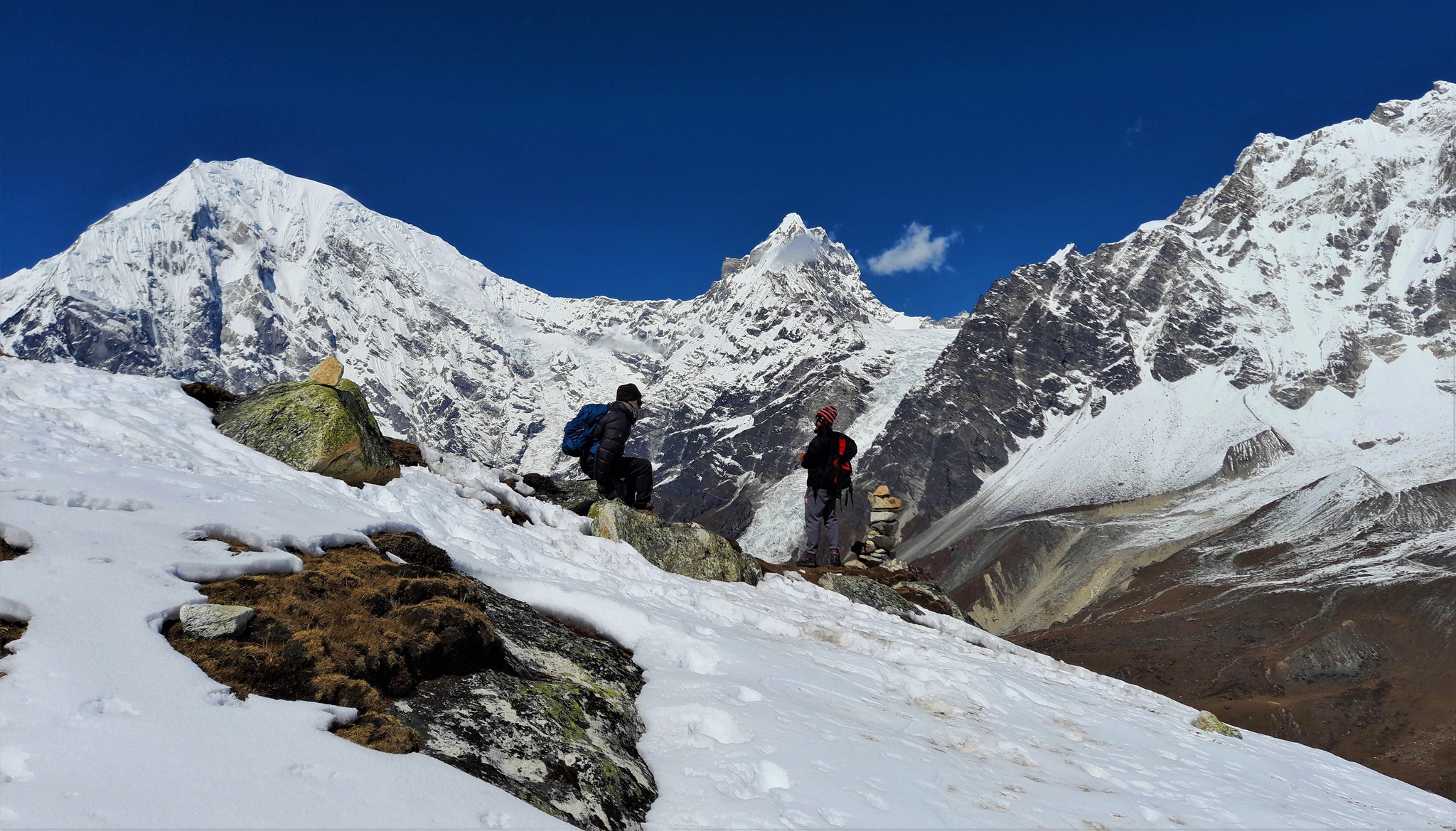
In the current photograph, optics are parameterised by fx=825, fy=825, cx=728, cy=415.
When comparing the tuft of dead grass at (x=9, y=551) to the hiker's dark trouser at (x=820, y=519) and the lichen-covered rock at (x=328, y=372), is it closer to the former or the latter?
the lichen-covered rock at (x=328, y=372)

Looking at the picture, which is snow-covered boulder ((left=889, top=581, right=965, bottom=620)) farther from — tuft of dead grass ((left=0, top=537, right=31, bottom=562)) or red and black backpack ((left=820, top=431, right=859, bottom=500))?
tuft of dead grass ((left=0, top=537, right=31, bottom=562))

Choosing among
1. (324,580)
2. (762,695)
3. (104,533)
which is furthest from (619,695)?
(104,533)

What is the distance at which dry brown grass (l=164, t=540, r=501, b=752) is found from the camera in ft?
17.9

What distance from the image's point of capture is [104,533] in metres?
6.96

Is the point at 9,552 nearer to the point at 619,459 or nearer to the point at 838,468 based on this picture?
the point at 619,459

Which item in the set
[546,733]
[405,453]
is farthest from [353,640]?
[405,453]

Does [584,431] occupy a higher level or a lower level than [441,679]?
higher

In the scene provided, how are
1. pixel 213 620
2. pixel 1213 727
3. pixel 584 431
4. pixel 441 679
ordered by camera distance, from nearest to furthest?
pixel 213 620
pixel 441 679
pixel 1213 727
pixel 584 431

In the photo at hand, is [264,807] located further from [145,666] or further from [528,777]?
[528,777]

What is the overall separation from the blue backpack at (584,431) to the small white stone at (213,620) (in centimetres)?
1161

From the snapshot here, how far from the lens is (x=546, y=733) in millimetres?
6387

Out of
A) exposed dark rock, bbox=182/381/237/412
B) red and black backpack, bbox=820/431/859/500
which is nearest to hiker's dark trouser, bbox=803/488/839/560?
red and black backpack, bbox=820/431/859/500

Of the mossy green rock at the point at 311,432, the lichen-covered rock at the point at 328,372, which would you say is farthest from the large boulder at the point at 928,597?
the lichen-covered rock at the point at 328,372

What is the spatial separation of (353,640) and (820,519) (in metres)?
16.8
